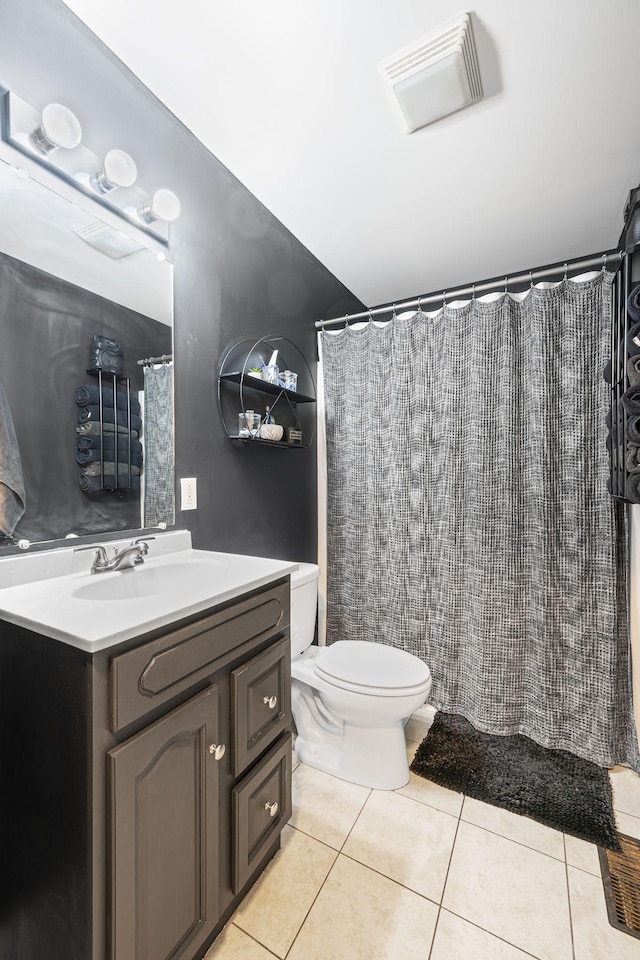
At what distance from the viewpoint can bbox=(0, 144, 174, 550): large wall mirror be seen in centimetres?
100

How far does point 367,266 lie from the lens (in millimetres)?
2303

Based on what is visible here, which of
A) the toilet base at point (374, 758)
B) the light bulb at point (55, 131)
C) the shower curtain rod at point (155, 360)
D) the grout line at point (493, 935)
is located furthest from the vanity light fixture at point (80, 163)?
the grout line at point (493, 935)

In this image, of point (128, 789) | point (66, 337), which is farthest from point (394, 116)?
point (128, 789)

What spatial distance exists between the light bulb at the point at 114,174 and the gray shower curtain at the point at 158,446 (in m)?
0.49

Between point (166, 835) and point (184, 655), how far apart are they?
1.11ft

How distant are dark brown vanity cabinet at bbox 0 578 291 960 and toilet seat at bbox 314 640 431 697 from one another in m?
0.60

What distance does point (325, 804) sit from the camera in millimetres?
1531

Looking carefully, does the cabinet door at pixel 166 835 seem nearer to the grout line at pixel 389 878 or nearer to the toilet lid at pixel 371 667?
the grout line at pixel 389 878

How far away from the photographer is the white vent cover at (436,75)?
3.79 feet

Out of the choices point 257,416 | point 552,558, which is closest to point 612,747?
point 552,558

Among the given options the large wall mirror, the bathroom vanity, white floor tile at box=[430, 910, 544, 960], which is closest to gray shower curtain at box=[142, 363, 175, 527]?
the large wall mirror

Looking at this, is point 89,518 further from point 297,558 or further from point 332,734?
point 332,734

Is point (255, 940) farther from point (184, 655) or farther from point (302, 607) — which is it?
point (302, 607)

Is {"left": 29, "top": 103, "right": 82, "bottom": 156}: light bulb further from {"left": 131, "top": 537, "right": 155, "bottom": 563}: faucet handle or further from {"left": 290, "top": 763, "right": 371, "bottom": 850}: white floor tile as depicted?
{"left": 290, "top": 763, "right": 371, "bottom": 850}: white floor tile
